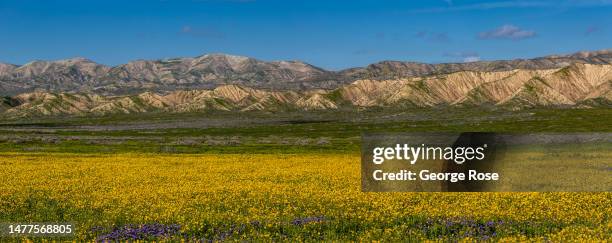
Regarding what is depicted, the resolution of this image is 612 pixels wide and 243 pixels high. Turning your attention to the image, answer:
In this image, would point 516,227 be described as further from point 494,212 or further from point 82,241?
point 82,241

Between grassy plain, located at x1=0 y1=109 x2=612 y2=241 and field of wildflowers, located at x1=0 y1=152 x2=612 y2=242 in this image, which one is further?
grassy plain, located at x1=0 y1=109 x2=612 y2=241

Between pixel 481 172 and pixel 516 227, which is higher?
pixel 481 172

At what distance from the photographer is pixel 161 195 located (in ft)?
94.3

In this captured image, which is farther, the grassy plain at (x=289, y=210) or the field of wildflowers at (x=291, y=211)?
the grassy plain at (x=289, y=210)

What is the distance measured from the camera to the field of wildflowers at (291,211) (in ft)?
65.7

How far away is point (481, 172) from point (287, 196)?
28.5 feet

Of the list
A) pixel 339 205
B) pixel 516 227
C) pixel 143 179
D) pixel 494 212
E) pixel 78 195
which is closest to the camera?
pixel 516 227

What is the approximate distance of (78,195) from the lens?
29.2 m

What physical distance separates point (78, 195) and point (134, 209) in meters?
6.44

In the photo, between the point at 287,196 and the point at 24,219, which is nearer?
the point at 24,219

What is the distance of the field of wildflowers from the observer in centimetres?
2002

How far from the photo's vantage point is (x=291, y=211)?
24344mm

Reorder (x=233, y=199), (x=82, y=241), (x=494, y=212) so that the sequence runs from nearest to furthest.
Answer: (x=82, y=241), (x=494, y=212), (x=233, y=199)

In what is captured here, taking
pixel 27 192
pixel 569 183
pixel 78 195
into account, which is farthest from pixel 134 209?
pixel 569 183
